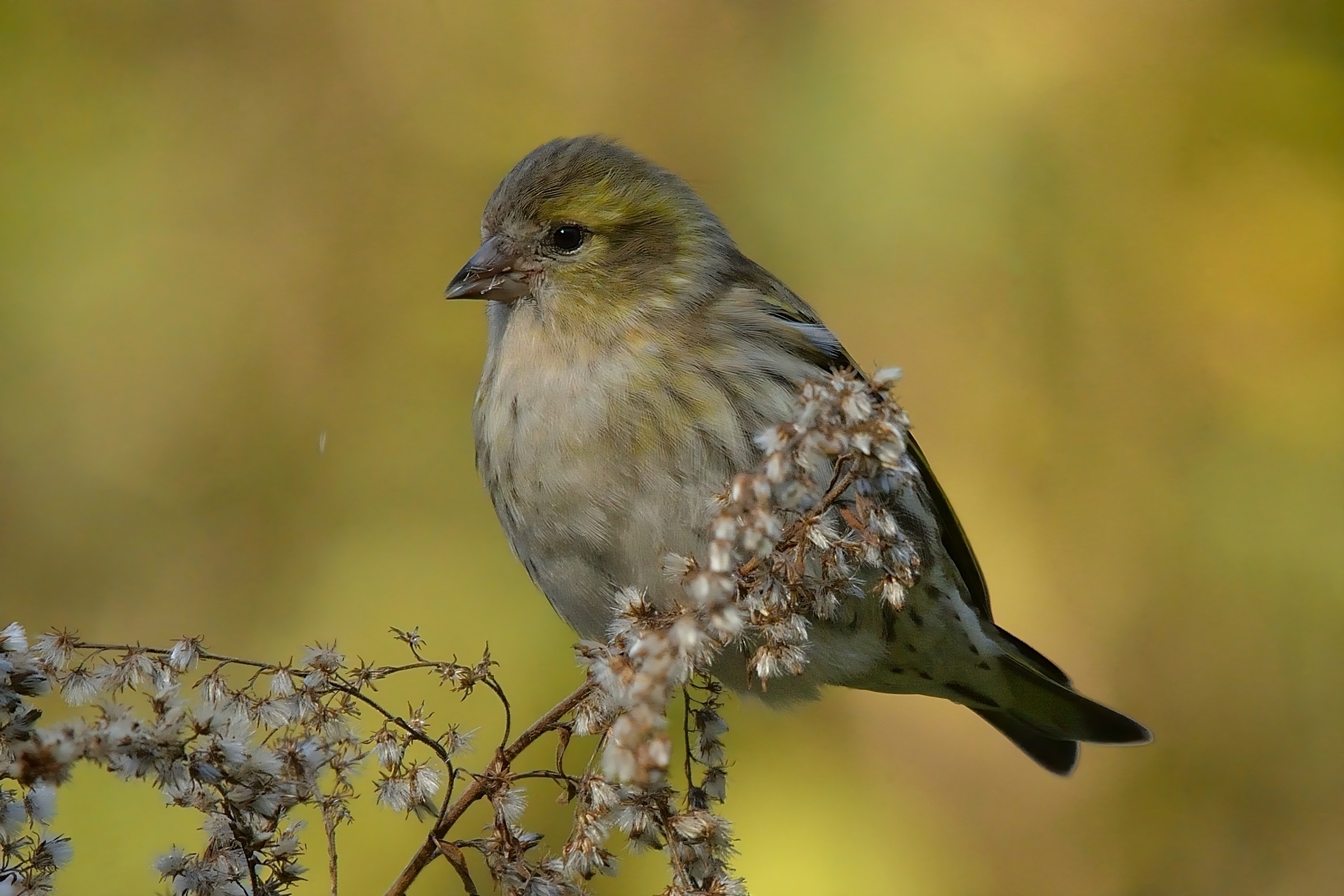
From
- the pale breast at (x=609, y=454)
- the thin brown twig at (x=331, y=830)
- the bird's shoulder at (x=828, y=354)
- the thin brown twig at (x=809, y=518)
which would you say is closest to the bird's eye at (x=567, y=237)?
the pale breast at (x=609, y=454)

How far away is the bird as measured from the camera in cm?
256

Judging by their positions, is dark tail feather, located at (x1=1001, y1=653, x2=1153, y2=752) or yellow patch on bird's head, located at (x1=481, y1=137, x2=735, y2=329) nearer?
yellow patch on bird's head, located at (x1=481, y1=137, x2=735, y2=329)

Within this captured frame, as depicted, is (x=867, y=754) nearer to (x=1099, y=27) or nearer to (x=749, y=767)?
(x=749, y=767)

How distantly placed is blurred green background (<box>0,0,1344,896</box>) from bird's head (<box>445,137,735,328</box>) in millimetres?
1203

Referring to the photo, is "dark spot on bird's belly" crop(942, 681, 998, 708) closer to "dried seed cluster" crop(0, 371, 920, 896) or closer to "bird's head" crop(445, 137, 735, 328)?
"bird's head" crop(445, 137, 735, 328)

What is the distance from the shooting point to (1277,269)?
14.1 feet

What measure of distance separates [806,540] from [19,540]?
3154mm

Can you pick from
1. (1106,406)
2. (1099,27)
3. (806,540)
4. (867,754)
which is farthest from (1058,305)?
(806,540)

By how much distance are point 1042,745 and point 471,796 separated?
7.38ft

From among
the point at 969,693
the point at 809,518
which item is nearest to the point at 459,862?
the point at 809,518

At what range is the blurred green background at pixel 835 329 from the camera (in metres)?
3.77

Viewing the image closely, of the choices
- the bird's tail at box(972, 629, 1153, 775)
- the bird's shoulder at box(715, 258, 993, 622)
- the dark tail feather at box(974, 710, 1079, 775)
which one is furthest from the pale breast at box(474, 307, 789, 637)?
the dark tail feather at box(974, 710, 1079, 775)

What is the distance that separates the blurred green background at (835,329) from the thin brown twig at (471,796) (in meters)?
1.79

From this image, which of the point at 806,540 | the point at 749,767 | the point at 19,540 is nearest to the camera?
the point at 806,540
